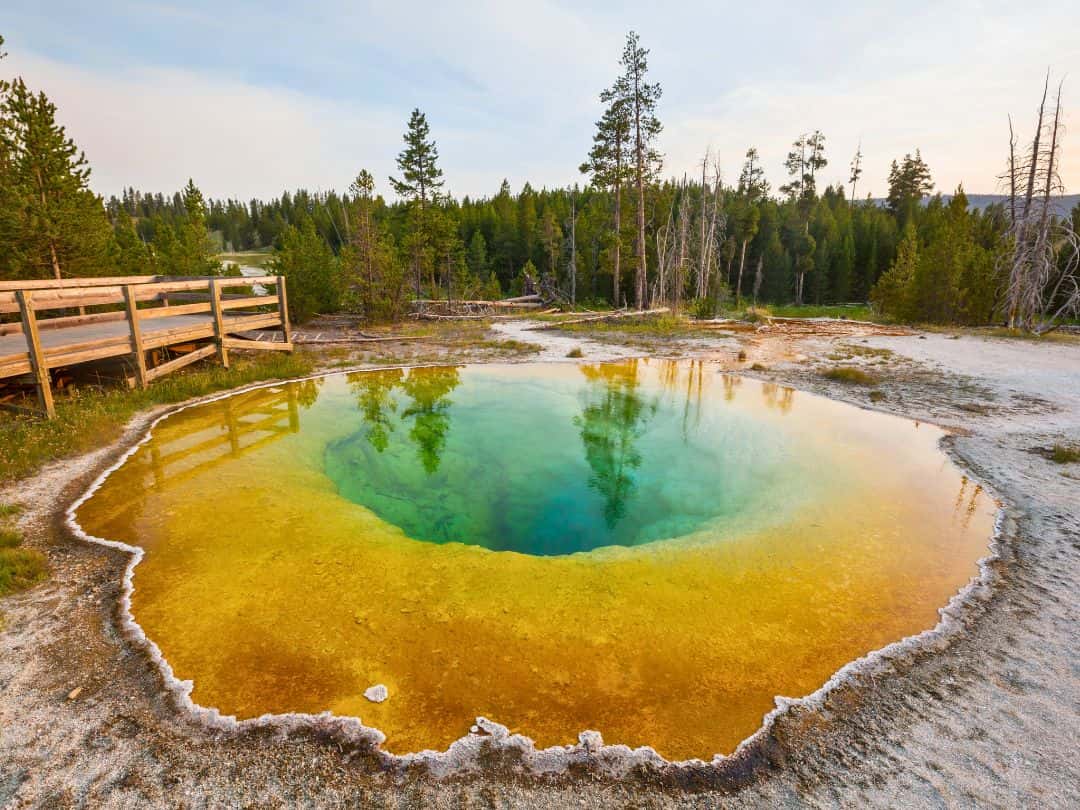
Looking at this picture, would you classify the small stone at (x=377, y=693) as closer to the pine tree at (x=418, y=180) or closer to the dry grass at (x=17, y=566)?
the dry grass at (x=17, y=566)

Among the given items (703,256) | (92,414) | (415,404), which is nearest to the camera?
(92,414)

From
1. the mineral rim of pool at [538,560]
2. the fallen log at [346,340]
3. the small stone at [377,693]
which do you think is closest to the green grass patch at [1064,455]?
the mineral rim of pool at [538,560]

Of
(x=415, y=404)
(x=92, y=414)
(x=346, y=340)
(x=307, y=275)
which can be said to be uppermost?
(x=307, y=275)

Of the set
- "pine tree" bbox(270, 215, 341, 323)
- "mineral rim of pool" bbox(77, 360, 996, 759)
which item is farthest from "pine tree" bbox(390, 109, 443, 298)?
"mineral rim of pool" bbox(77, 360, 996, 759)

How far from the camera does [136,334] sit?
10969mm

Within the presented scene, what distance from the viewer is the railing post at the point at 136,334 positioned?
10688 mm

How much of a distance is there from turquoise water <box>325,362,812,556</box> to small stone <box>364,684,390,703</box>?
2.67 metres

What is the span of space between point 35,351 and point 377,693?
30.9 feet

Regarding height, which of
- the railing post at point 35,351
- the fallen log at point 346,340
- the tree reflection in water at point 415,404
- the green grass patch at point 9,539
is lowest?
the tree reflection in water at point 415,404

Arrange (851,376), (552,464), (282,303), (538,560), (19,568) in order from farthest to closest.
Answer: (282,303), (851,376), (552,464), (538,560), (19,568)

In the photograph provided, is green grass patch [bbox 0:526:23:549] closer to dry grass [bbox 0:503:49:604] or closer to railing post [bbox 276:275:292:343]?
dry grass [bbox 0:503:49:604]

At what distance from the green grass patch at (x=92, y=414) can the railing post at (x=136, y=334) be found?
Answer: 328 mm

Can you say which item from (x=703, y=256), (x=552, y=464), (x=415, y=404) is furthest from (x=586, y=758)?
(x=703, y=256)

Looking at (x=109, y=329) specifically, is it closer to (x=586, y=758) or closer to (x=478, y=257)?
(x=586, y=758)
